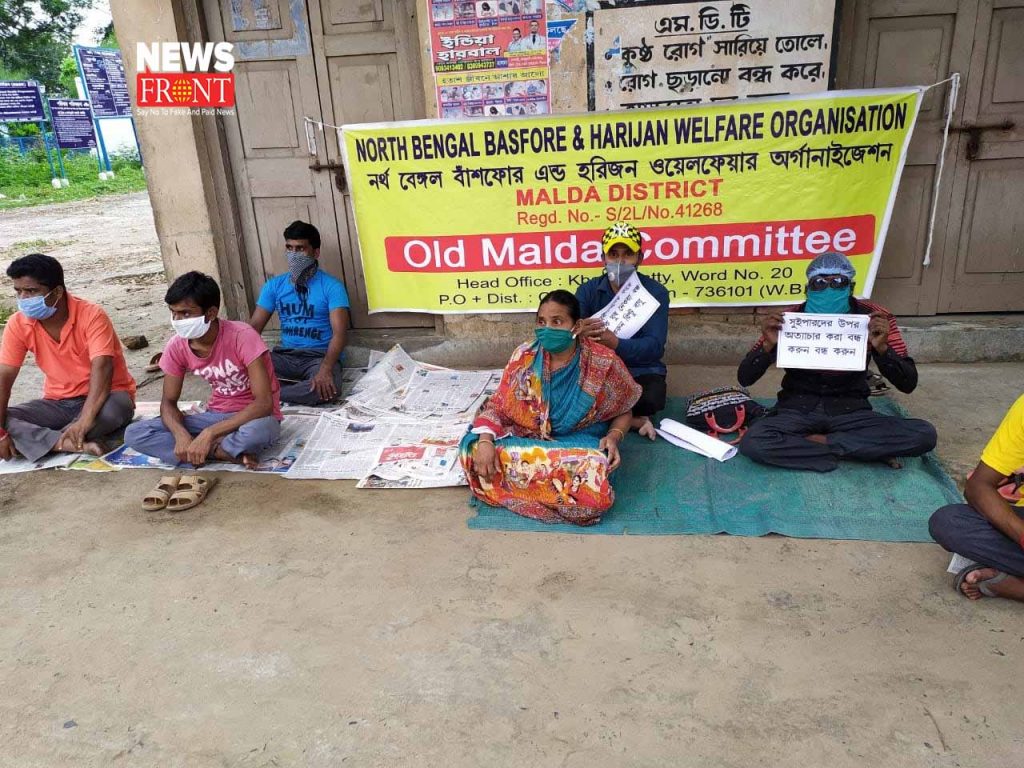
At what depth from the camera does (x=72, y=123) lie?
22031 mm

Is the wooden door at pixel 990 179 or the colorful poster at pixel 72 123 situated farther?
the colorful poster at pixel 72 123

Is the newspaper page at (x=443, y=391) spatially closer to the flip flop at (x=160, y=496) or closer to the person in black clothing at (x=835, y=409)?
the flip flop at (x=160, y=496)

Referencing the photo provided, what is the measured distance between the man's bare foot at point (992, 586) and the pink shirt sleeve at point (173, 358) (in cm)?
345

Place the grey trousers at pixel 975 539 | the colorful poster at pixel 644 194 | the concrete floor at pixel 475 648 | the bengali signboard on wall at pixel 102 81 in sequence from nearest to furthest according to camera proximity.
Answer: the concrete floor at pixel 475 648 < the grey trousers at pixel 975 539 < the colorful poster at pixel 644 194 < the bengali signboard on wall at pixel 102 81

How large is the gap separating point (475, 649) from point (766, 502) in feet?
4.80

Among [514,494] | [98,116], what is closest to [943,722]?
[514,494]

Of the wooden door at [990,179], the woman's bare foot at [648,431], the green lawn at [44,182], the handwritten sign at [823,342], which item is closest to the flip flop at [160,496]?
the woman's bare foot at [648,431]

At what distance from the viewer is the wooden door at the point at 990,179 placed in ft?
13.8

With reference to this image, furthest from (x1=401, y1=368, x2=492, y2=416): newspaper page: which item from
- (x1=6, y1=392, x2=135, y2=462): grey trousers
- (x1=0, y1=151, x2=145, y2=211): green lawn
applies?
(x1=0, y1=151, x2=145, y2=211): green lawn

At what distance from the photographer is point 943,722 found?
2053 mm

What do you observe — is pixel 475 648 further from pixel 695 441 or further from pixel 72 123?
pixel 72 123

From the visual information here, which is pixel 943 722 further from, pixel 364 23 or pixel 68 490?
pixel 364 23

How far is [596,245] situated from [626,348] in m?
1.17

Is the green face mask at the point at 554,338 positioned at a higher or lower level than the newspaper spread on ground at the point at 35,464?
higher
